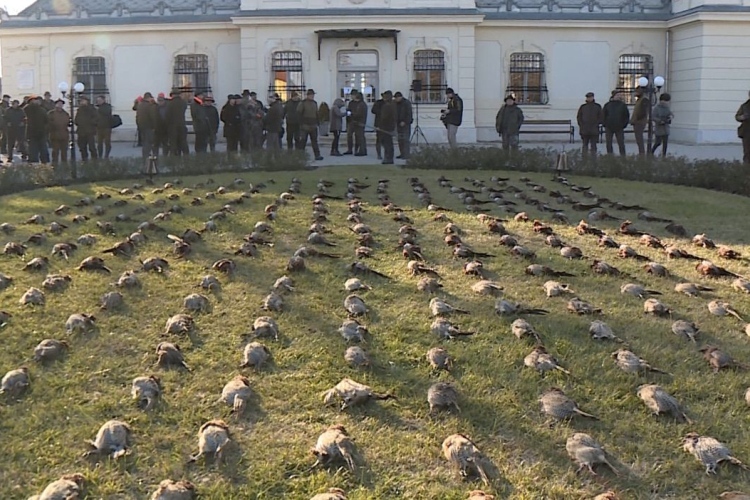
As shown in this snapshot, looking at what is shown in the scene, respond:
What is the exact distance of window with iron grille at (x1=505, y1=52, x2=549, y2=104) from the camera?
104 ft

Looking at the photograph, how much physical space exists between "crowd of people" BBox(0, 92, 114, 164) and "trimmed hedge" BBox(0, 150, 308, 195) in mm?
2068

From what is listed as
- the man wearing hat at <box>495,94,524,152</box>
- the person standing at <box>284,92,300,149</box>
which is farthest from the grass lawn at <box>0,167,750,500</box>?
the person standing at <box>284,92,300,149</box>

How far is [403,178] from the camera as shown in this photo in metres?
15.8

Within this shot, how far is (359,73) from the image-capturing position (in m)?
30.3

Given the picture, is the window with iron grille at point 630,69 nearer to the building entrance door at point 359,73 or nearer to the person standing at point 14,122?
the building entrance door at point 359,73

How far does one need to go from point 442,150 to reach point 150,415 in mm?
13978

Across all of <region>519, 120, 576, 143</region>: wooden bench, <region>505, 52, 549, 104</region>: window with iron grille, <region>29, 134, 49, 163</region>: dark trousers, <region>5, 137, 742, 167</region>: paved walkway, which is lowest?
<region>5, 137, 742, 167</region>: paved walkway

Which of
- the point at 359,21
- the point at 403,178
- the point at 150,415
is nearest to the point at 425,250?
the point at 150,415

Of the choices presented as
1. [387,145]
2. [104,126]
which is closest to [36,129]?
[104,126]

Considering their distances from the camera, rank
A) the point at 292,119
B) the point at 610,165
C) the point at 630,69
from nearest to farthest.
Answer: the point at 610,165
the point at 292,119
the point at 630,69

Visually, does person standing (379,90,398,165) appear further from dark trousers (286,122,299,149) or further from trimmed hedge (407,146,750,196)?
dark trousers (286,122,299,149)

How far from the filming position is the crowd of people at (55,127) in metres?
18.5

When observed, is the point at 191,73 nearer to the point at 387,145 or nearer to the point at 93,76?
the point at 93,76

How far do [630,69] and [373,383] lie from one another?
30.0 metres
